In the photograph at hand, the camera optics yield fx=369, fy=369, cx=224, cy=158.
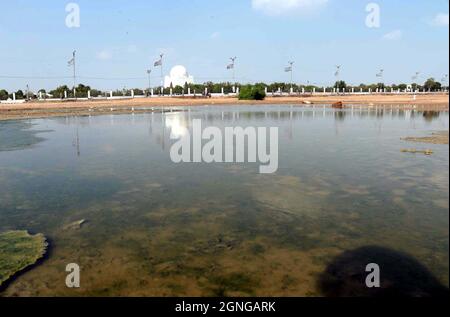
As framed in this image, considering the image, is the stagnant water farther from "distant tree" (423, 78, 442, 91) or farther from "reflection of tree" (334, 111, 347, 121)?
"distant tree" (423, 78, 442, 91)

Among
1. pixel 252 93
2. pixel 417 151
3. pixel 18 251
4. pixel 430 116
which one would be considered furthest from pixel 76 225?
pixel 252 93

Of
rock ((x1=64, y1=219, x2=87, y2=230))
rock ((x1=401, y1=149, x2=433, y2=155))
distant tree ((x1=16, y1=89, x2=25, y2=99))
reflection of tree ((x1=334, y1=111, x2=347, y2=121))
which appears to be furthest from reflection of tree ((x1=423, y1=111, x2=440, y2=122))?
distant tree ((x1=16, y1=89, x2=25, y2=99))

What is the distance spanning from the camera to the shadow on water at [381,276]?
5406mm

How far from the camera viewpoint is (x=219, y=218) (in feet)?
27.7

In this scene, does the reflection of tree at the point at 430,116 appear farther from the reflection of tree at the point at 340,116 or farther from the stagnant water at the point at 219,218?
the stagnant water at the point at 219,218

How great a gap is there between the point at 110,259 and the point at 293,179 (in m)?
6.73

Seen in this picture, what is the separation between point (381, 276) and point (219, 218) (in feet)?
12.2

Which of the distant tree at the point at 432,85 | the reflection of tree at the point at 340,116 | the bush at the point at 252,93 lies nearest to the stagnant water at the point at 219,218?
the reflection of tree at the point at 340,116

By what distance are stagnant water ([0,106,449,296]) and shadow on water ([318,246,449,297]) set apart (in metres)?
0.18

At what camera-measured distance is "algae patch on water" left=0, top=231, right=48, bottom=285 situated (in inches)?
251

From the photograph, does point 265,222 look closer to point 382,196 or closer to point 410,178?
point 382,196

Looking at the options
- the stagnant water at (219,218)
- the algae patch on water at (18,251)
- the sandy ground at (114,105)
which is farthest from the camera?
the sandy ground at (114,105)

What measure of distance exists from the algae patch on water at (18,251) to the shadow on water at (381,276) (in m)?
5.06
